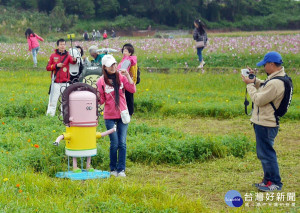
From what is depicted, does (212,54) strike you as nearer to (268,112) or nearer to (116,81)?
(116,81)

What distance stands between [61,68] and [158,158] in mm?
3774

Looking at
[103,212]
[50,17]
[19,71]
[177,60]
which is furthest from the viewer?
[50,17]

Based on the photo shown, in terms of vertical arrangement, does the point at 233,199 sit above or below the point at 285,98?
below

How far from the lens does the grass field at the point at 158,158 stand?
543 cm

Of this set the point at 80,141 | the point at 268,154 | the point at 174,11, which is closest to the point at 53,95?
the point at 80,141

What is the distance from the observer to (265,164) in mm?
6312

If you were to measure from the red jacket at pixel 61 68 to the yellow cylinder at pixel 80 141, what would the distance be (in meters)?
4.19

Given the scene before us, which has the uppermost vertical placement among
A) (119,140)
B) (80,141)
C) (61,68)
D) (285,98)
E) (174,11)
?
(285,98)

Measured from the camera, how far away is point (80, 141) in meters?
6.48

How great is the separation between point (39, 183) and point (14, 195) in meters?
0.47

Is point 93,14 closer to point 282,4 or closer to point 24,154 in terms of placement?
point 282,4

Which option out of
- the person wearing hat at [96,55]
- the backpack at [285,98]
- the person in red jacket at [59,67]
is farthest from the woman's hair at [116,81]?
the person in red jacket at [59,67]

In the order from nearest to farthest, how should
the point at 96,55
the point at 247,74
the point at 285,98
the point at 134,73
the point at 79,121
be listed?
the point at 285,98, the point at 247,74, the point at 79,121, the point at 134,73, the point at 96,55

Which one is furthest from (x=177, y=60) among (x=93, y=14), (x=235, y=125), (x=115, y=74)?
(x=93, y=14)
